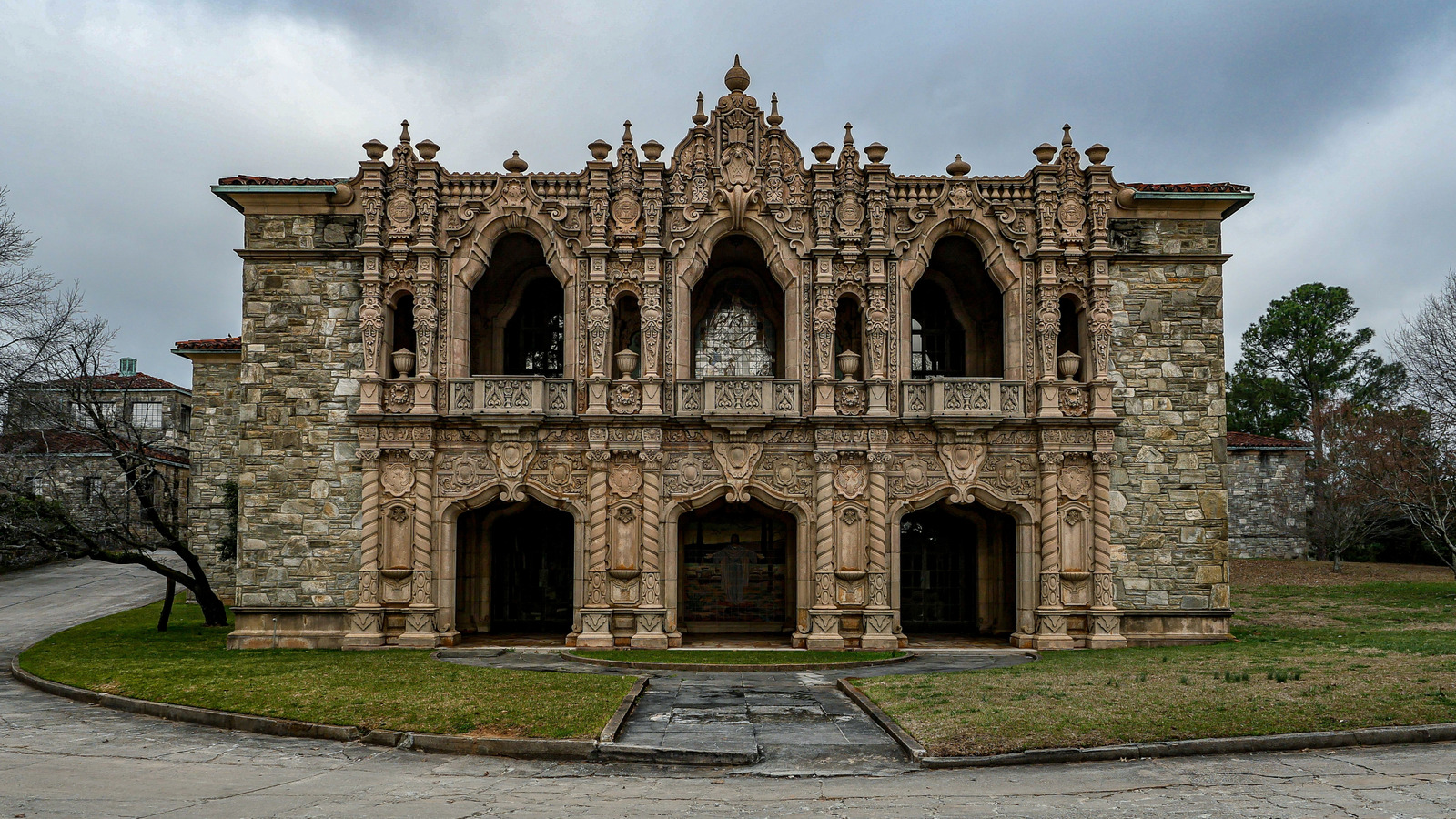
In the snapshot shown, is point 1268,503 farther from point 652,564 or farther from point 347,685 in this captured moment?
point 347,685

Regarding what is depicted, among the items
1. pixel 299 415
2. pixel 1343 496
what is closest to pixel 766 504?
pixel 299 415

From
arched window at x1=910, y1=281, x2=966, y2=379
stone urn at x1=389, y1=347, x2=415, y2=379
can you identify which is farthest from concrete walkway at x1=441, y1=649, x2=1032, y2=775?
arched window at x1=910, y1=281, x2=966, y2=379

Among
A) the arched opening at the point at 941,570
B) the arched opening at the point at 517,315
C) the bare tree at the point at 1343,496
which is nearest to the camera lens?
the arched opening at the point at 517,315

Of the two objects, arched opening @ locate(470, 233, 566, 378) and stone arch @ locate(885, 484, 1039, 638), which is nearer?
stone arch @ locate(885, 484, 1039, 638)

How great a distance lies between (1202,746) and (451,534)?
1705 cm

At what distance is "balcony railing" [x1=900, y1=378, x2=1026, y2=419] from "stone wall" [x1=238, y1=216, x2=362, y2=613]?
13508 millimetres

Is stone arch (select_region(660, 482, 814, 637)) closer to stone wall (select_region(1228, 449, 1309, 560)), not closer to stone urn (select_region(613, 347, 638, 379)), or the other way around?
stone urn (select_region(613, 347, 638, 379))

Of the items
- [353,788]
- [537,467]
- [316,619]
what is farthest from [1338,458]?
[353,788]

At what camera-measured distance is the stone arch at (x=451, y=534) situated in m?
23.0

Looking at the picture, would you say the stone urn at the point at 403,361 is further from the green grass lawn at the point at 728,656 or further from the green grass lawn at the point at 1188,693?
the green grass lawn at the point at 1188,693

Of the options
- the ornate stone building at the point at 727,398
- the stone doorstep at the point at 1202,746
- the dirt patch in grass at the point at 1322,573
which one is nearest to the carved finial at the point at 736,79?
the ornate stone building at the point at 727,398

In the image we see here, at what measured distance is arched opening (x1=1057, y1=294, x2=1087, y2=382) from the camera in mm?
23562

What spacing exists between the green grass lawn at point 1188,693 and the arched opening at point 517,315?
1396 centimetres

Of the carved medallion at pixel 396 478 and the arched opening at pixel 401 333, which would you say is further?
the arched opening at pixel 401 333
